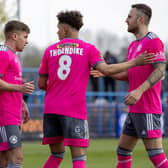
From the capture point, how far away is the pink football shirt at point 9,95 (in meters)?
7.16

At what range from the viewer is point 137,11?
780 centimetres

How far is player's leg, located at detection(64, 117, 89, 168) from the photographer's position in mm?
7022

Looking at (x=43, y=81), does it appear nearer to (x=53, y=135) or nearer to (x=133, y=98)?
(x=53, y=135)

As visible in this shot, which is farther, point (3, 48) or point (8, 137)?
point (3, 48)

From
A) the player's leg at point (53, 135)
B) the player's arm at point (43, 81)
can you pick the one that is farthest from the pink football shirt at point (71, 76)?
the player's arm at point (43, 81)

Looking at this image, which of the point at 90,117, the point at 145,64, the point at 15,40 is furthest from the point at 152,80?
the point at 90,117

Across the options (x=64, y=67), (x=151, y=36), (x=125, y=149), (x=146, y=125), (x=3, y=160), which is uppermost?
(x=151, y=36)

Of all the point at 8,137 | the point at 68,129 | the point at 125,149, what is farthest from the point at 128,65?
the point at 8,137

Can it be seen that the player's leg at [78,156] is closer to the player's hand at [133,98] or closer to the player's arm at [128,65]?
the player's hand at [133,98]

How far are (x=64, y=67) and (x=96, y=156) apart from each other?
629 cm

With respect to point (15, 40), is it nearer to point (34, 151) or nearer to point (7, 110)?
point (7, 110)

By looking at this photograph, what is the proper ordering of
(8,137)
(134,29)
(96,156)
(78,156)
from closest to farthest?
(78,156) → (8,137) → (134,29) → (96,156)

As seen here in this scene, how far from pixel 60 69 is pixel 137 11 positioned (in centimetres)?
147

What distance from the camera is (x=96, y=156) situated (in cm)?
1307
